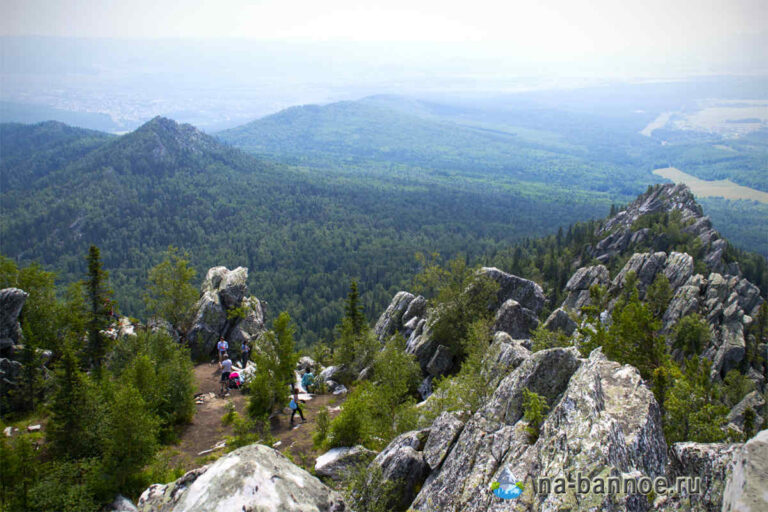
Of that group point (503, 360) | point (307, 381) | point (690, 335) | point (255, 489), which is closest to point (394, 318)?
point (307, 381)

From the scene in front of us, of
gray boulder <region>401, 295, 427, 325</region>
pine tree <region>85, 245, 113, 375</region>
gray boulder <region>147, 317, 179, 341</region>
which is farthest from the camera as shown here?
gray boulder <region>401, 295, 427, 325</region>

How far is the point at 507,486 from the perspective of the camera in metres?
15.4

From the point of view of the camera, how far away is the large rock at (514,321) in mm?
45719

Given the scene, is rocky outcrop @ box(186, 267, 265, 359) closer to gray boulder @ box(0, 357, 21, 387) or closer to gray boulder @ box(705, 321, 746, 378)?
gray boulder @ box(0, 357, 21, 387)

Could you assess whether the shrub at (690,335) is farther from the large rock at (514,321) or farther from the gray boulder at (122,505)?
the gray boulder at (122,505)

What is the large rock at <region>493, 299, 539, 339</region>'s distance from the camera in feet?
150

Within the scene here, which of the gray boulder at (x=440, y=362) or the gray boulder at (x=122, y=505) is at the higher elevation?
the gray boulder at (x=122, y=505)

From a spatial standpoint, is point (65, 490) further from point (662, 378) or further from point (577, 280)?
point (577, 280)

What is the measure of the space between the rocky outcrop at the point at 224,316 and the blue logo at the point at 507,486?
4060 cm

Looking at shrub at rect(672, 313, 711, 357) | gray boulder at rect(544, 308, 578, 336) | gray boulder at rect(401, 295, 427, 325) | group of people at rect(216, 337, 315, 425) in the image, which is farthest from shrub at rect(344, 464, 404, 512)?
shrub at rect(672, 313, 711, 357)

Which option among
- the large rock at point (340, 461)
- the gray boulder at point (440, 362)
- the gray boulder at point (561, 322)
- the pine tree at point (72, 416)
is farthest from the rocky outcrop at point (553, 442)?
the gray boulder at point (561, 322)

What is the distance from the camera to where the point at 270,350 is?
34562mm

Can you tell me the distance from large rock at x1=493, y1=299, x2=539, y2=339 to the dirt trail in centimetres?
1834

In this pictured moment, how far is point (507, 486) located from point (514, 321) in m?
32.2
